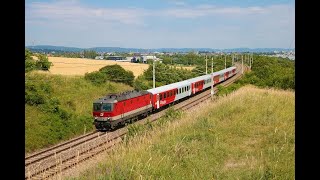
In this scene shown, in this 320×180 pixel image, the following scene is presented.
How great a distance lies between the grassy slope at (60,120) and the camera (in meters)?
20.4

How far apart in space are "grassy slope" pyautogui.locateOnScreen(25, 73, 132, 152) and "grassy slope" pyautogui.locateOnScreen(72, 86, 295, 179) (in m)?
8.83

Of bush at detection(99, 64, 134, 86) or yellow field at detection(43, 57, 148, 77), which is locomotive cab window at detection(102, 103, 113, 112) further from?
yellow field at detection(43, 57, 148, 77)

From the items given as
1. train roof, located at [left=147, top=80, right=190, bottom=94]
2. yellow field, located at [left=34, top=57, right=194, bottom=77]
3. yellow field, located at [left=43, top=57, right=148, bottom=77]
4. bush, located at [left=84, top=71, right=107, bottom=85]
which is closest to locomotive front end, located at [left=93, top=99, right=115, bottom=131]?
train roof, located at [left=147, top=80, right=190, bottom=94]

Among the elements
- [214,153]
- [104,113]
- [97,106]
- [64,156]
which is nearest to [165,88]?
[97,106]

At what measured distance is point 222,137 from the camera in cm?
1341

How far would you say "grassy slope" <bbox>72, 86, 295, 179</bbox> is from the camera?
9.03 m

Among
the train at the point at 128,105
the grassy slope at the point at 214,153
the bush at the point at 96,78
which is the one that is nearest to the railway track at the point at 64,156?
the train at the point at 128,105

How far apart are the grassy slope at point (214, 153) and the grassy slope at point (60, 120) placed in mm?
8832

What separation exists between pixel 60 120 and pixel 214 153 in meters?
14.8

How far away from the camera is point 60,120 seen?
2344 centimetres
